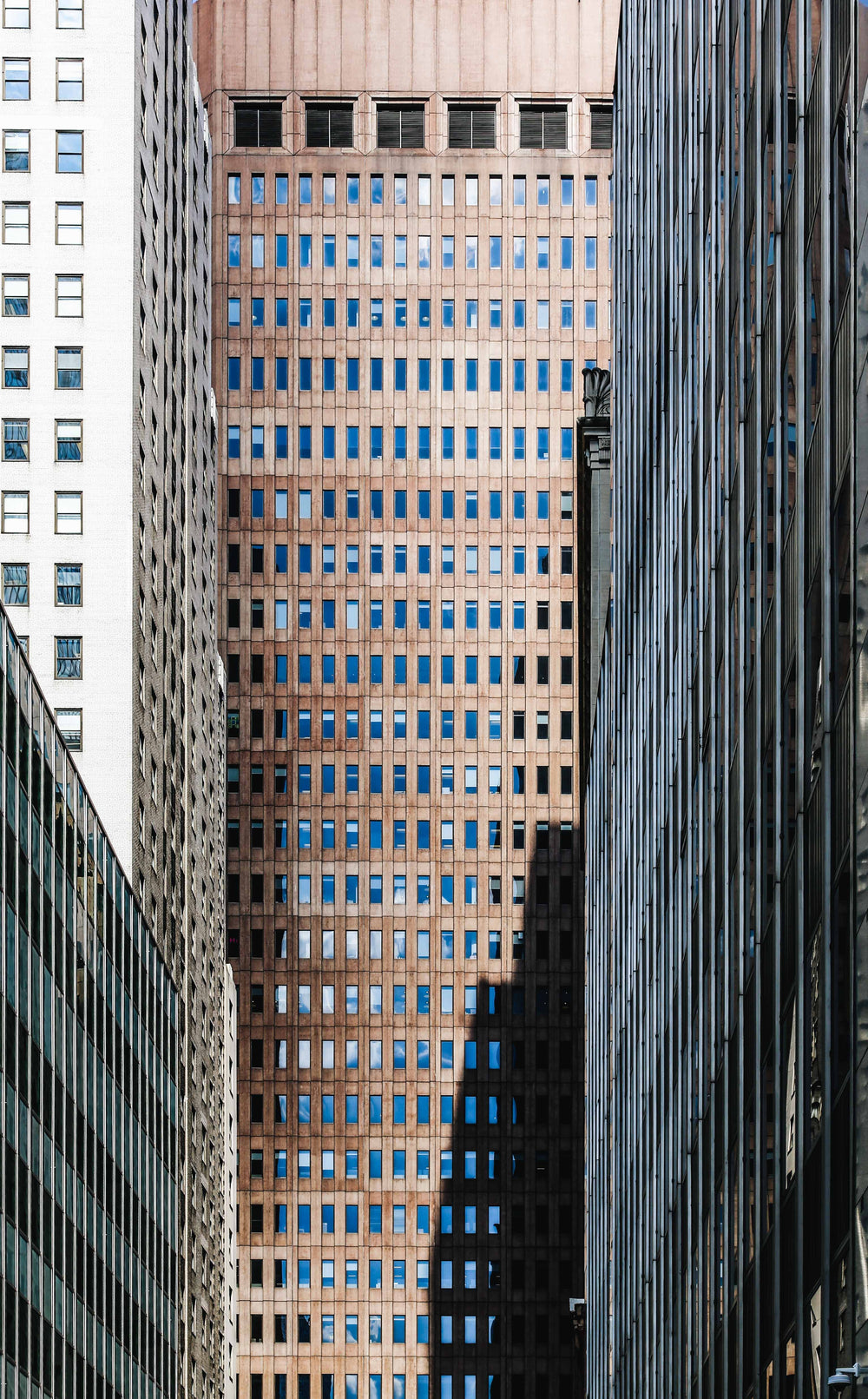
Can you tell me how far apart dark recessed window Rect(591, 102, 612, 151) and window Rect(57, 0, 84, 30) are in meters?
72.6

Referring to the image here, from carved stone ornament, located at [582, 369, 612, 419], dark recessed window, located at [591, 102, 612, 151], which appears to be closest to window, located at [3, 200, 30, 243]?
carved stone ornament, located at [582, 369, 612, 419]

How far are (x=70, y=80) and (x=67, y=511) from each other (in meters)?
17.4

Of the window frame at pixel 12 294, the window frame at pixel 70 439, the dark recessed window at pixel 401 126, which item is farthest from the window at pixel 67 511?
the dark recessed window at pixel 401 126

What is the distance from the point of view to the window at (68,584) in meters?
91.1

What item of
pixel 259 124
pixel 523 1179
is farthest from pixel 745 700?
pixel 259 124

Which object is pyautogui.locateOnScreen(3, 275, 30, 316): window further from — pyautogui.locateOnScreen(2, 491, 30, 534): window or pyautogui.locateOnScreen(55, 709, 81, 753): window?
pyautogui.locateOnScreen(55, 709, 81, 753): window

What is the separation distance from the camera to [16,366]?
9300 cm

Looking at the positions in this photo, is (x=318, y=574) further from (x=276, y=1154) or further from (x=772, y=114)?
(x=772, y=114)

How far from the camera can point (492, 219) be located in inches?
6447

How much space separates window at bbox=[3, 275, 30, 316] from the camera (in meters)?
93.1

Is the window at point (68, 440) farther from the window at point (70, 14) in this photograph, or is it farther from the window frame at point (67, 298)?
the window at point (70, 14)

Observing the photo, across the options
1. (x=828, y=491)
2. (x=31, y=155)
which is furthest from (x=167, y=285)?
(x=828, y=491)

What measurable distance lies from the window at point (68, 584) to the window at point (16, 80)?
18828 millimetres

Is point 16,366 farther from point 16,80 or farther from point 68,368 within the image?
point 16,80
